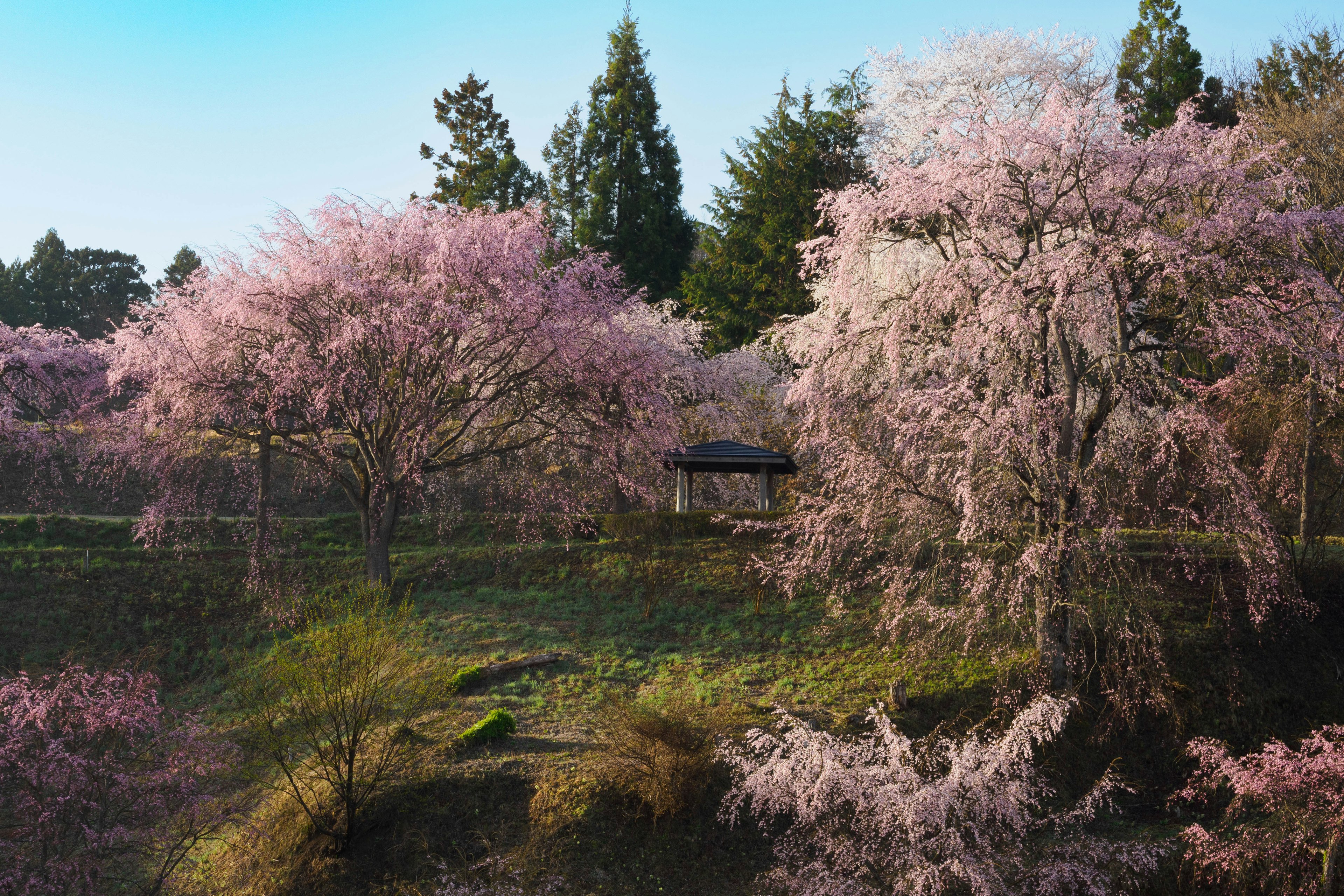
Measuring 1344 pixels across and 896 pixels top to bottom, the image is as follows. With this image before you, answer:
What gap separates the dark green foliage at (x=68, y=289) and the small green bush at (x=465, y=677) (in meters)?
35.2

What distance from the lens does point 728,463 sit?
1777cm

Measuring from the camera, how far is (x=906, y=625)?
12922 mm

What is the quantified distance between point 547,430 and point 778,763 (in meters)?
8.69

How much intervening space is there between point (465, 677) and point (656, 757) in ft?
12.6

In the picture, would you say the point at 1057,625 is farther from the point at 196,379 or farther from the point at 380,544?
the point at 196,379

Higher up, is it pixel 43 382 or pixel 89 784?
pixel 43 382

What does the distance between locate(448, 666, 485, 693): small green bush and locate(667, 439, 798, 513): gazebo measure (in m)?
6.21

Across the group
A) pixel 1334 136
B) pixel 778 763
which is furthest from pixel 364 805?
pixel 1334 136

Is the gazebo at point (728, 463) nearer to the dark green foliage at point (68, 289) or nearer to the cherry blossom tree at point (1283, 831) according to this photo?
the cherry blossom tree at point (1283, 831)

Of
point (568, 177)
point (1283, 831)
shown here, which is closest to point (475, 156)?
point (568, 177)

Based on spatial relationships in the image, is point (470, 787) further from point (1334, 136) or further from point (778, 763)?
point (1334, 136)

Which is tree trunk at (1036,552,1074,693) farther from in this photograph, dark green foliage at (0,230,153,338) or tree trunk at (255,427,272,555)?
dark green foliage at (0,230,153,338)

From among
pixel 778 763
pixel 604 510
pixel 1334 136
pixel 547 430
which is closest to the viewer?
pixel 778 763

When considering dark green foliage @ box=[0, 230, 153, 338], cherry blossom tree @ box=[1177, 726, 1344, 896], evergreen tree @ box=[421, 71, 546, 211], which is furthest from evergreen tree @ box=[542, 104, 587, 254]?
cherry blossom tree @ box=[1177, 726, 1344, 896]
